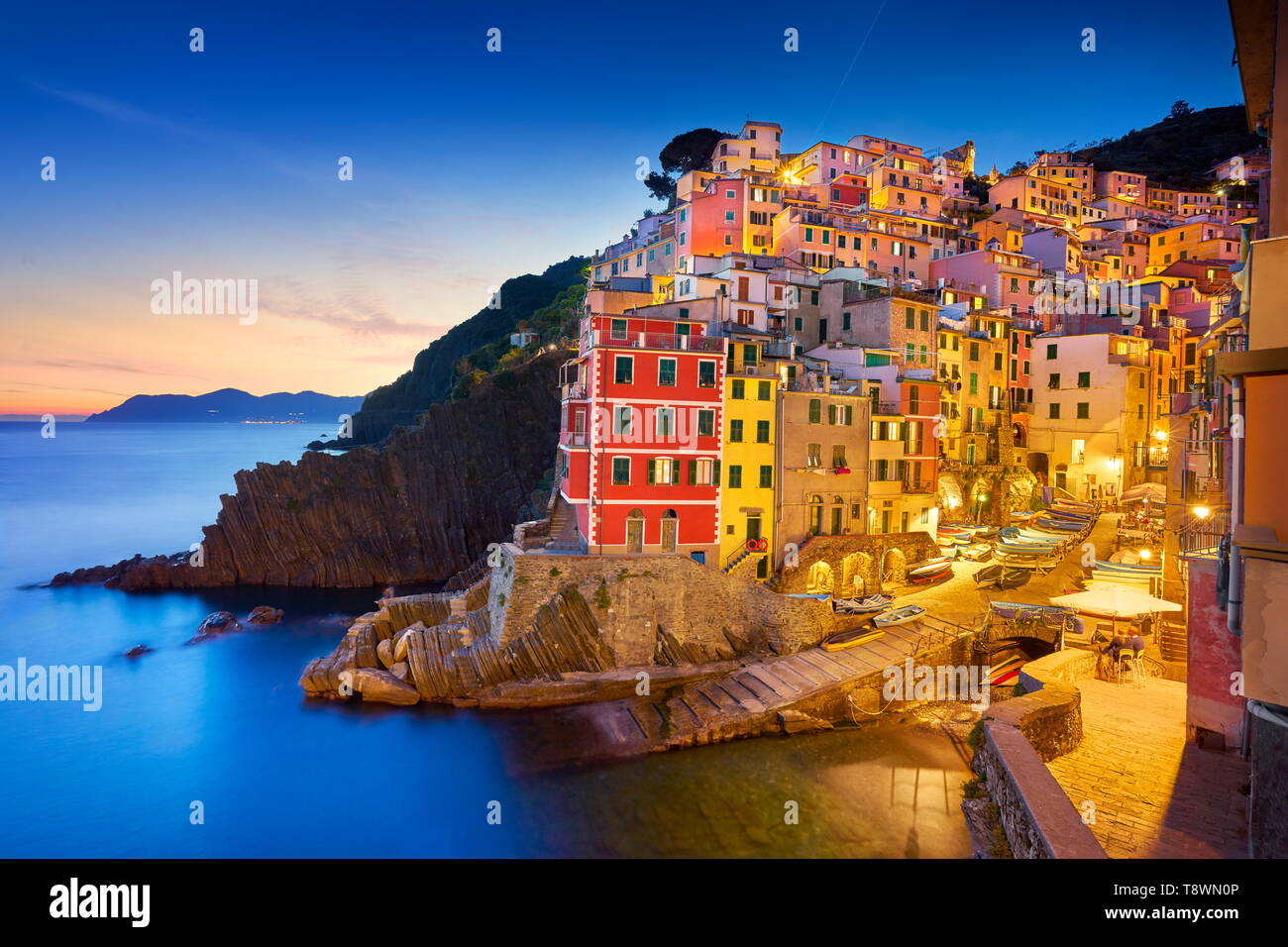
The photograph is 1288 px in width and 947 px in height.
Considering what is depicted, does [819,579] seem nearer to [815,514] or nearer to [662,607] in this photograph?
[815,514]

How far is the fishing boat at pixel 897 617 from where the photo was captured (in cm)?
2953

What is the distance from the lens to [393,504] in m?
59.3

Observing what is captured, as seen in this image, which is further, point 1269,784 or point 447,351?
point 447,351

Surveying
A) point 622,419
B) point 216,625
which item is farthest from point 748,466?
point 216,625

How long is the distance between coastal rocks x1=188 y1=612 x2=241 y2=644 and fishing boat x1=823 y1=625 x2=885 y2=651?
37.3m

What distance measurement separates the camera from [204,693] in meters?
33.9

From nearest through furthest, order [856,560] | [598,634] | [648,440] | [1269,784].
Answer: [1269,784] < [598,634] < [648,440] < [856,560]

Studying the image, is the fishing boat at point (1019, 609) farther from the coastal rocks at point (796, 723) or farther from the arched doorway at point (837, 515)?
the coastal rocks at point (796, 723)

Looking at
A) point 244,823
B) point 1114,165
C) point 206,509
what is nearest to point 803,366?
point 244,823

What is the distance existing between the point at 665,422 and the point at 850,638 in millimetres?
12352

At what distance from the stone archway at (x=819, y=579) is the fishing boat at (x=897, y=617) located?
9.33 feet

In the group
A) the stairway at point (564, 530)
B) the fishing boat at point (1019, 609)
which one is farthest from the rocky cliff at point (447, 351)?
the fishing boat at point (1019, 609)

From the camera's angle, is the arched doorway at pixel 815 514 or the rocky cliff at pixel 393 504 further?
the rocky cliff at pixel 393 504
